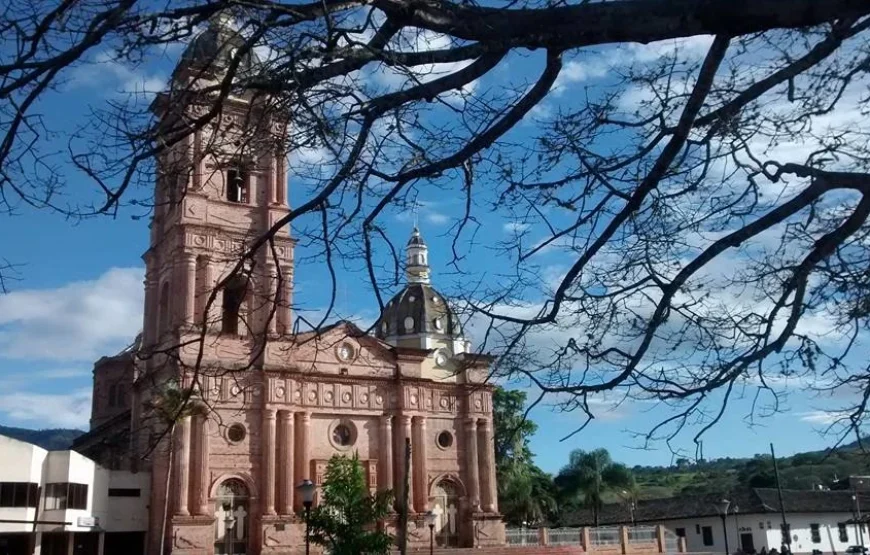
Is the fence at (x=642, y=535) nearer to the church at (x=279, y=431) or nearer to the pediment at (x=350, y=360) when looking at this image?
the church at (x=279, y=431)

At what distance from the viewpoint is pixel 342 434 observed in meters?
38.7

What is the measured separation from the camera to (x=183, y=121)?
5520 millimetres

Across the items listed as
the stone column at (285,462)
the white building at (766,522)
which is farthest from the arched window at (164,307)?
the white building at (766,522)

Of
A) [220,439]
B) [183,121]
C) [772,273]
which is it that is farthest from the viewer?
[220,439]

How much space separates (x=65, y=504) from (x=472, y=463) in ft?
53.5

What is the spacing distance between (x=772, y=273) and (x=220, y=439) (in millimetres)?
31025

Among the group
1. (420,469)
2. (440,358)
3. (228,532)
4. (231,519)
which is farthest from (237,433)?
(440,358)

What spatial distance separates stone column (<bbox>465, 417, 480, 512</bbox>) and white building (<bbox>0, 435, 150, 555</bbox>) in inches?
519

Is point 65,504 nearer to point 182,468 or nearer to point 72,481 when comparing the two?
point 72,481

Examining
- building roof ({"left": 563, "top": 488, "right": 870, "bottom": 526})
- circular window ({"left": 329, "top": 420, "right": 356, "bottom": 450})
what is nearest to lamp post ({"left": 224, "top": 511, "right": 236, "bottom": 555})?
circular window ({"left": 329, "top": 420, "right": 356, "bottom": 450})

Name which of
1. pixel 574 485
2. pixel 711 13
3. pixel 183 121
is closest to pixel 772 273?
pixel 711 13

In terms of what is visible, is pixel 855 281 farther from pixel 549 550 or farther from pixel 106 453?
pixel 106 453

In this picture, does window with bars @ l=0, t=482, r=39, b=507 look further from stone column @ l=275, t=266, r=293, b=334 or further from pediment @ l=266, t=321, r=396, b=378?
stone column @ l=275, t=266, r=293, b=334

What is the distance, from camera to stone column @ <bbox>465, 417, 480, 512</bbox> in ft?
131
